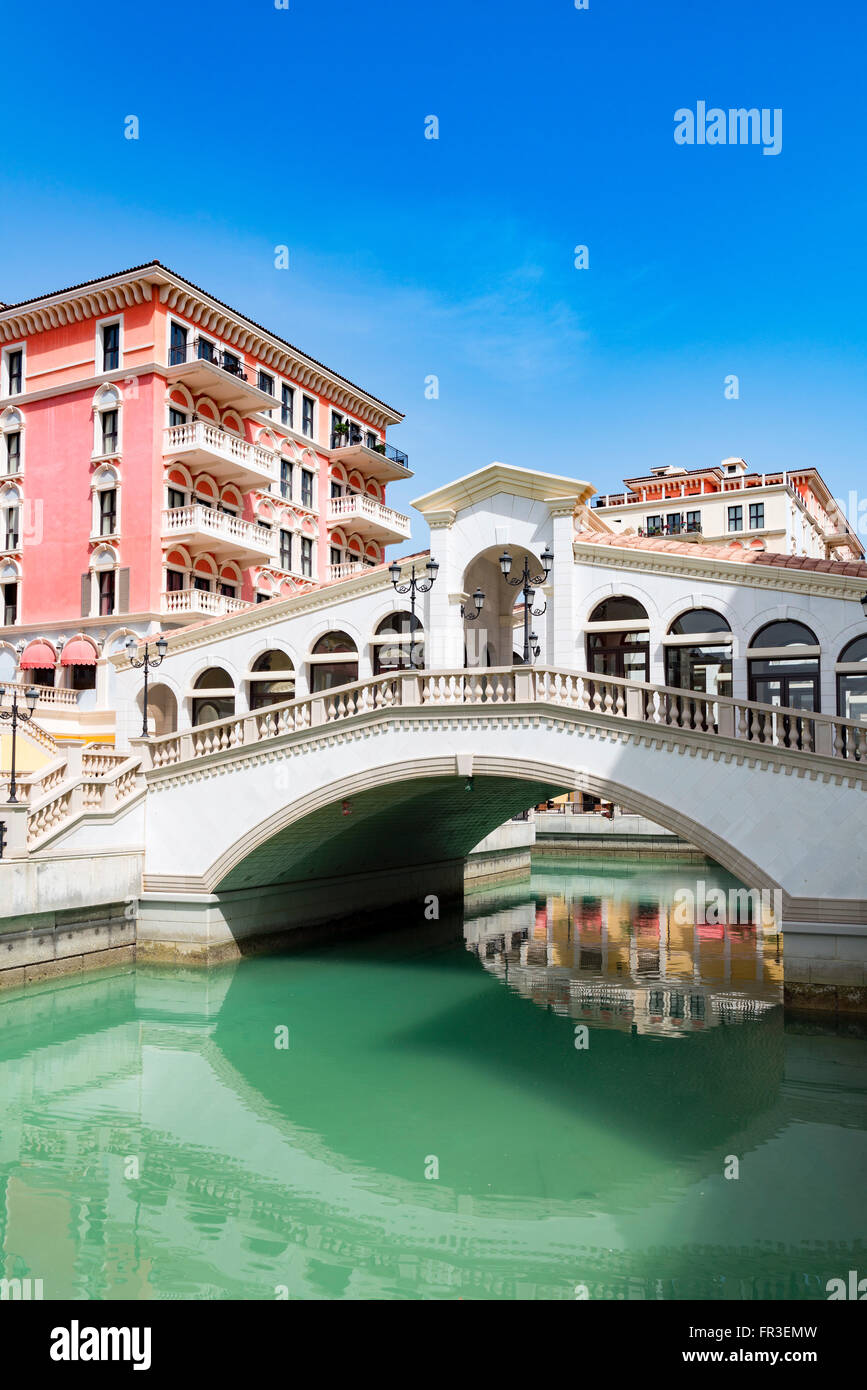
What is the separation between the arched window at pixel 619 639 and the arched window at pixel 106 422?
17.4 meters

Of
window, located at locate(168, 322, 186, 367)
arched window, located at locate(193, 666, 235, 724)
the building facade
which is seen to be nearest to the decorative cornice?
arched window, located at locate(193, 666, 235, 724)

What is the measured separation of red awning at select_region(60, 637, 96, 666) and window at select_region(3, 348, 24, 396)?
904 centimetres

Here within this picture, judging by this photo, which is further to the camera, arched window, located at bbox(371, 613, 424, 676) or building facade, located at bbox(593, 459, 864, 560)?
building facade, located at bbox(593, 459, 864, 560)

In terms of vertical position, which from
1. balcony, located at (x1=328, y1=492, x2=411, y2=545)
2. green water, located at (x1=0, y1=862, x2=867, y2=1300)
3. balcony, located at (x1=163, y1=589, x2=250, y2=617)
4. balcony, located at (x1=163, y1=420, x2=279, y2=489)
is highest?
balcony, located at (x1=328, y1=492, x2=411, y2=545)

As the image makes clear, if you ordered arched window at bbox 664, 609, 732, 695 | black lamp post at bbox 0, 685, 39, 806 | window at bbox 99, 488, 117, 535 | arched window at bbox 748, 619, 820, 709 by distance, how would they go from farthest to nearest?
window at bbox 99, 488, 117, 535 < arched window at bbox 664, 609, 732, 695 < arched window at bbox 748, 619, 820, 709 < black lamp post at bbox 0, 685, 39, 806

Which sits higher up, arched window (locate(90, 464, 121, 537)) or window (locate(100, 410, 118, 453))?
window (locate(100, 410, 118, 453))

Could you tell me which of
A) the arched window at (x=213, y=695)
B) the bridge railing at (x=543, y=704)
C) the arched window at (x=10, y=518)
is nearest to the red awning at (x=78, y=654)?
the arched window at (x=10, y=518)

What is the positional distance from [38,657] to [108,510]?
499 centimetres

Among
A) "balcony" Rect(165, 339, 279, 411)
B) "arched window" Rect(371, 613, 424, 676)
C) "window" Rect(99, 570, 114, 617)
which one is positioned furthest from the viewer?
"window" Rect(99, 570, 114, 617)

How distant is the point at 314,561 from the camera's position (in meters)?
38.3

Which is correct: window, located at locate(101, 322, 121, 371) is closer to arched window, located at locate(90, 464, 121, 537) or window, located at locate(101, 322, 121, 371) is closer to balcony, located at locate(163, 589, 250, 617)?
arched window, located at locate(90, 464, 121, 537)

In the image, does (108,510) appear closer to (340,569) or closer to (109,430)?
(109,430)

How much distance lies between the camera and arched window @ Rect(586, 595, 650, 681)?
69.6 feet

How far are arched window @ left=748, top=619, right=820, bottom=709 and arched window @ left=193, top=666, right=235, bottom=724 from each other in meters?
11.9
